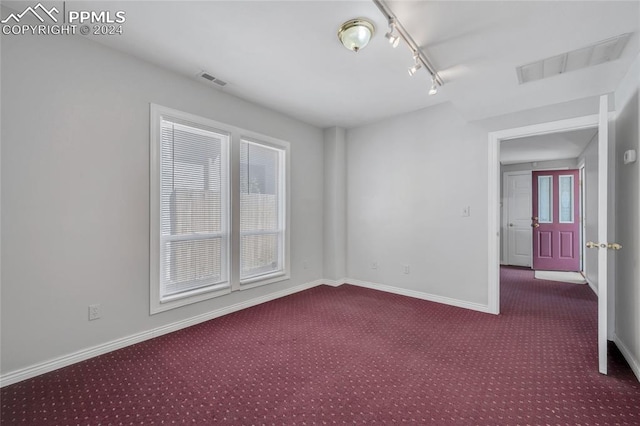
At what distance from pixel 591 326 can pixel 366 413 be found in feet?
9.57

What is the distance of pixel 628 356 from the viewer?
226 cm

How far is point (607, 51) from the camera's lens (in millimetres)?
2105

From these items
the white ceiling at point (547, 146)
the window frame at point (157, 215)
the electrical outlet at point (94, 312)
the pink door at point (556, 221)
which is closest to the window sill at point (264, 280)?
the window frame at point (157, 215)

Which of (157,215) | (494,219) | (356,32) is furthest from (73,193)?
(494,219)

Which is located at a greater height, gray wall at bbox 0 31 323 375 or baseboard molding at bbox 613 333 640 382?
gray wall at bbox 0 31 323 375

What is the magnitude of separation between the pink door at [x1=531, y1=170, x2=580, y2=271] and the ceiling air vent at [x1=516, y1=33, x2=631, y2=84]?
504cm

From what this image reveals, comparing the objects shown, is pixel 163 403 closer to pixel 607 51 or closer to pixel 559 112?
pixel 607 51

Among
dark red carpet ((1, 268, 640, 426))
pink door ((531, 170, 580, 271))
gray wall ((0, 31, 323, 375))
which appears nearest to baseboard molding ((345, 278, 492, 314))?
dark red carpet ((1, 268, 640, 426))

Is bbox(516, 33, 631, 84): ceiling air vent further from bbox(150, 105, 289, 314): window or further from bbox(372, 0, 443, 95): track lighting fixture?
bbox(150, 105, 289, 314): window

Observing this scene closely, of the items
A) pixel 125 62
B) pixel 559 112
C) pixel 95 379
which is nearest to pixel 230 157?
pixel 125 62

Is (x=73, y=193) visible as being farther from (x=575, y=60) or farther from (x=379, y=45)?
(x=575, y=60)

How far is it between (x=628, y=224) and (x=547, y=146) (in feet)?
12.3

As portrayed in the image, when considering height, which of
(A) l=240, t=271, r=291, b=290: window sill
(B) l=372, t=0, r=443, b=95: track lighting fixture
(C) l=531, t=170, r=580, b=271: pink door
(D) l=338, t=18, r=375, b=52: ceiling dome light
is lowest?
(A) l=240, t=271, r=291, b=290: window sill

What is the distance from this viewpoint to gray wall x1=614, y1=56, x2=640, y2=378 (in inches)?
83.3
